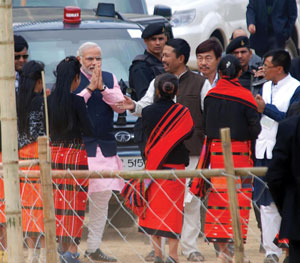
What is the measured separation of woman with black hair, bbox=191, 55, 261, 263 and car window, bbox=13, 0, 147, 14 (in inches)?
177

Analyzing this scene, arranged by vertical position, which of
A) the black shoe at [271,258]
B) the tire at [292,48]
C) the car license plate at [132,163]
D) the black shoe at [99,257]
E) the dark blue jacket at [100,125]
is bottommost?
the black shoe at [99,257]

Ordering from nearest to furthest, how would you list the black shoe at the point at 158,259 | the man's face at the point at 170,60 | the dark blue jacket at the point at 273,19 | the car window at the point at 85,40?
the black shoe at the point at 158,259
the man's face at the point at 170,60
the car window at the point at 85,40
the dark blue jacket at the point at 273,19

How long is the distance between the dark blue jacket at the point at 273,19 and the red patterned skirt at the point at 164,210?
5.12 meters

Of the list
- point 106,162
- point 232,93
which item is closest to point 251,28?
point 106,162

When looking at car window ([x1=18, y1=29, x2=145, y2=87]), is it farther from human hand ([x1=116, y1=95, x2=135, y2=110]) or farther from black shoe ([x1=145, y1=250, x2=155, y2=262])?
black shoe ([x1=145, y1=250, x2=155, y2=262])

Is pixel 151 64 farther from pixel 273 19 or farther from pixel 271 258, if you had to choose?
pixel 273 19

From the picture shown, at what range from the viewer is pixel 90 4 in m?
11.0

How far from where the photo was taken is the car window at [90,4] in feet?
35.0

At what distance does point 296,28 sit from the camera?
46.5 ft

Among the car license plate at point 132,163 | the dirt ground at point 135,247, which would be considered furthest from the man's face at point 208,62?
the dirt ground at point 135,247

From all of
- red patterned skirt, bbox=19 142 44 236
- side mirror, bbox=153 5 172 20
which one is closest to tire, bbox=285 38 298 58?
side mirror, bbox=153 5 172 20

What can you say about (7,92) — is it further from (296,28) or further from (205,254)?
(296,28)

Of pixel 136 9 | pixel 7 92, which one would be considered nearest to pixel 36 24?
pixel 136 9

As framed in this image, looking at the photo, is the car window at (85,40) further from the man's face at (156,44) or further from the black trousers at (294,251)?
the black trousers at (294,251)
